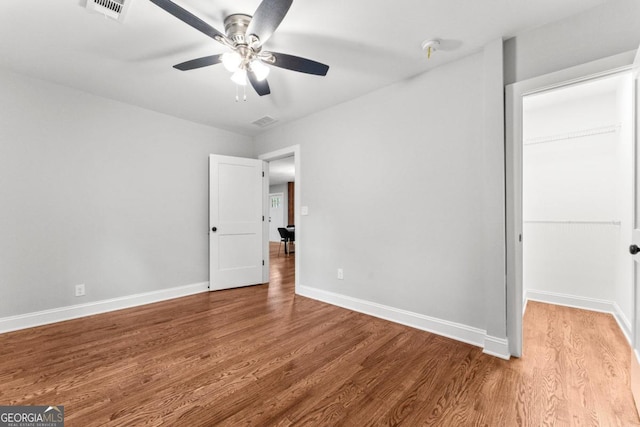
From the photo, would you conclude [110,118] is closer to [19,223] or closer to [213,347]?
[19,223]

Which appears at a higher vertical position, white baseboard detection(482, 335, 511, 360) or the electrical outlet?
the electrical outlet

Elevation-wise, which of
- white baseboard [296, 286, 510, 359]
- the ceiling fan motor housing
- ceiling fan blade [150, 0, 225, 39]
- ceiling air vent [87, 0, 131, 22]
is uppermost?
ceiling air vent [87, 0, 131, 22]

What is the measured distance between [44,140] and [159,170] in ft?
3.70

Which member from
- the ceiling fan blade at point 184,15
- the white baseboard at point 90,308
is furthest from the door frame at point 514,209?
the white baseboard at point 90,308

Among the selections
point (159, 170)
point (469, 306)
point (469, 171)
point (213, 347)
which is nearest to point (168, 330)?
point (213, 347)

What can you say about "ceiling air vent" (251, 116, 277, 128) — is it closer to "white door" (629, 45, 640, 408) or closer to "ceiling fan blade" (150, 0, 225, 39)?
"ceiling fan blade" (150, 0, 225, 39)

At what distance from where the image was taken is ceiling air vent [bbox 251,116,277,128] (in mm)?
3913

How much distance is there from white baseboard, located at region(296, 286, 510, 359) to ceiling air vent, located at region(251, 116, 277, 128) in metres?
2.55

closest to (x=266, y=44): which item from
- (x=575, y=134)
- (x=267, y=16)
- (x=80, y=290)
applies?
(x=267, y=16)

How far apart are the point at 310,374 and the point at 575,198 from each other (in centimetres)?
365

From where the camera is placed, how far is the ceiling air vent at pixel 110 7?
177cm

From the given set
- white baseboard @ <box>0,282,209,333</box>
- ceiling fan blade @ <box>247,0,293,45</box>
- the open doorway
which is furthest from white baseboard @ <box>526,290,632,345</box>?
white baseboard @ <box>0,282,209,333</box>

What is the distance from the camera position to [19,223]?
2701 millimetres

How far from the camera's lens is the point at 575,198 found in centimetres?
322
